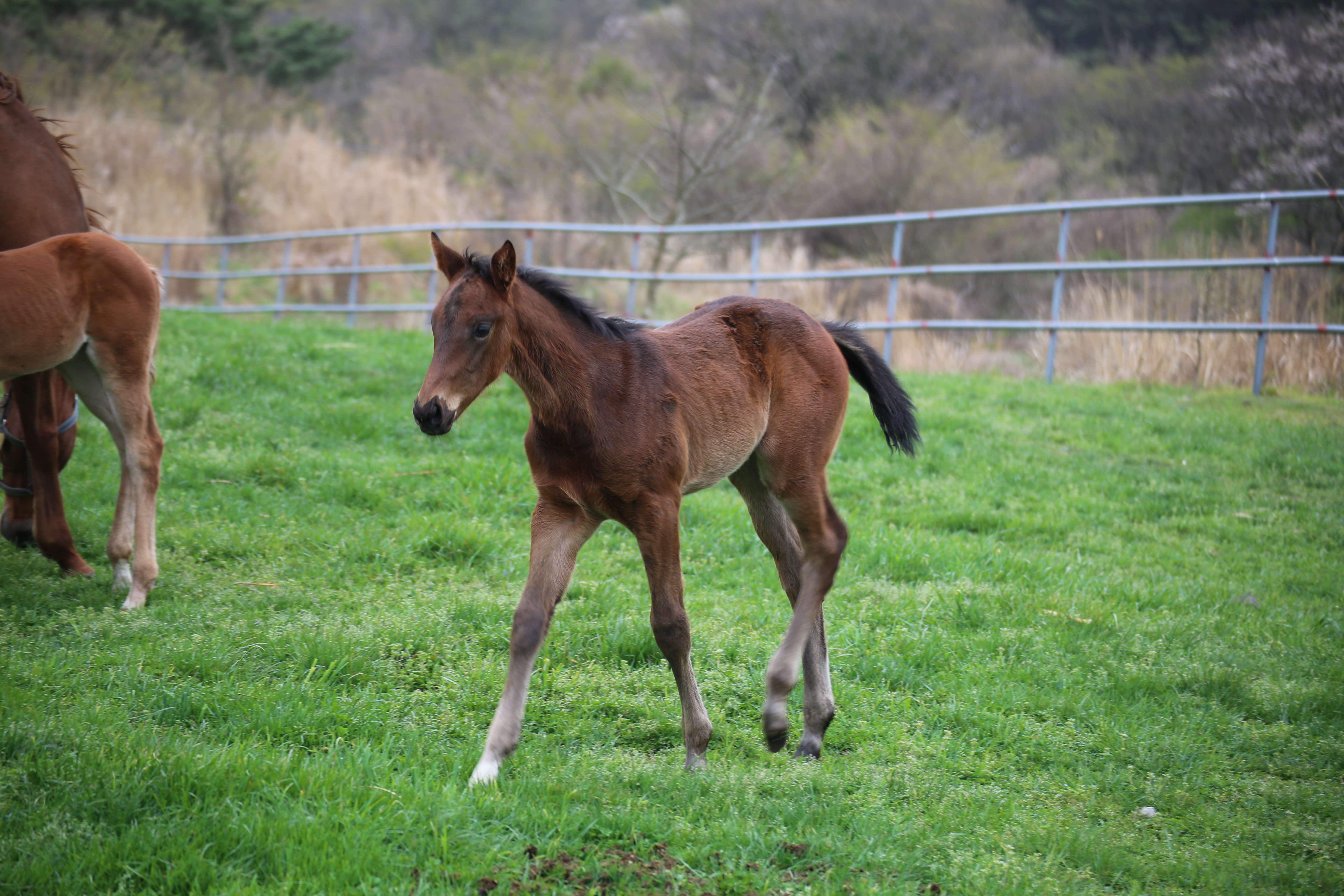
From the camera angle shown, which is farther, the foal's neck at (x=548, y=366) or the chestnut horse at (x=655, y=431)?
the foal's neck at (x=548, y=366)

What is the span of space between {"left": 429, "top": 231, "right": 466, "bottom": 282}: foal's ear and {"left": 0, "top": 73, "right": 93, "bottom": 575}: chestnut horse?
9.85 ft

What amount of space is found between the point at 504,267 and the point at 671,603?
1333 millimetres

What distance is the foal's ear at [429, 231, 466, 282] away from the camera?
3473mm

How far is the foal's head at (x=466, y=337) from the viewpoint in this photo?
320 centimetres

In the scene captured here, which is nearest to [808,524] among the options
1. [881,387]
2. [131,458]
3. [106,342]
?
[881,387]

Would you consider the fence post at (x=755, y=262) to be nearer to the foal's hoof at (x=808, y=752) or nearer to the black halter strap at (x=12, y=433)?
the black halter strap at (x=12, y=433)

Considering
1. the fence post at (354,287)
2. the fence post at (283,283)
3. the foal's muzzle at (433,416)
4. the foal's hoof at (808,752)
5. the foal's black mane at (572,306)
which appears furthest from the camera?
the fence post at (283,283)

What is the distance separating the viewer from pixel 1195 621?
17.2 ft

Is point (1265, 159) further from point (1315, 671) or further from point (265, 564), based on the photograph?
point (265, 564)

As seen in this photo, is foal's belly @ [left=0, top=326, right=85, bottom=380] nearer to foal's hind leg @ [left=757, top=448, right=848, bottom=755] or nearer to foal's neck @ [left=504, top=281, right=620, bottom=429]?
foal's neck @ [left=504, top=281, right=620, bottom=429]

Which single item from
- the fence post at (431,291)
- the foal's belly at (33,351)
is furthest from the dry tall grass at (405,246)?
the foal's belly at (33,351)

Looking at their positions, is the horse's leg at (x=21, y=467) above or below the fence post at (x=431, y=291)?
above

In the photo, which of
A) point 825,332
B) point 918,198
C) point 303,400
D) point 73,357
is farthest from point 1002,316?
point 73,357

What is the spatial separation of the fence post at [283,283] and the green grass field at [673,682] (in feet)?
27.9
